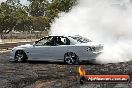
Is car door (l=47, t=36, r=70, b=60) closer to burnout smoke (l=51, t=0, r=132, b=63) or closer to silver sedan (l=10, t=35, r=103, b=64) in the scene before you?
silver sedan (l=10, t=35, r=103, b=64)

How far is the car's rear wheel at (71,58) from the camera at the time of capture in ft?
50.5

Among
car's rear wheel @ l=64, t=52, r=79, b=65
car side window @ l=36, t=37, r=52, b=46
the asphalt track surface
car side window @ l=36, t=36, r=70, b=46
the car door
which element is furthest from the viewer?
car side window @ l=36, t=37, r=52, b=46

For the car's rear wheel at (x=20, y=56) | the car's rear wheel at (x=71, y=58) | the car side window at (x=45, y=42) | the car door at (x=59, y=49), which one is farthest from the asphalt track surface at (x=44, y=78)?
the car's rear wheel at (x=20, y=56)

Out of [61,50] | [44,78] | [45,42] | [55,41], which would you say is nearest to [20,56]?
[45,42]

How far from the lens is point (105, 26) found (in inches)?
1201

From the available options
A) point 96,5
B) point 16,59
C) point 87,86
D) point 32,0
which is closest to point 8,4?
point 32,0

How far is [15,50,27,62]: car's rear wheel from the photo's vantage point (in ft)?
55.8

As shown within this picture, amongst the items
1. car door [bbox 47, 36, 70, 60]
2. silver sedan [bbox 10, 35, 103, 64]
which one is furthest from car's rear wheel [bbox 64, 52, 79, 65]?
car door [bbox 47, 36, 70, 60]

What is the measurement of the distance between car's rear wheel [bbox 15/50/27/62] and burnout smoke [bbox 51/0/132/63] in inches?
146

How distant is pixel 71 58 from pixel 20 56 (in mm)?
2879

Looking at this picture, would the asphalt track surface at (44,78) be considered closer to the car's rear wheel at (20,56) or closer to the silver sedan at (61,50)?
the silver sedan at (61,50)

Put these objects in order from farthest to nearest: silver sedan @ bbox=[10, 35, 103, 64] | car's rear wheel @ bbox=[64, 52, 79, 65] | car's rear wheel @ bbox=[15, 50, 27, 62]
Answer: car's rear wheel @ bbox=[15, 50, 27, 62], car's rear wheel @ bbox=[64, 52, 79, 65], silver sedan @ bbox=[10, 35, 103, 64]

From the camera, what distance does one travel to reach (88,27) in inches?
1089

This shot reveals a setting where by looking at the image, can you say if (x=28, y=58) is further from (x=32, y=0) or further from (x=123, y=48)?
(x=32, y=0)
